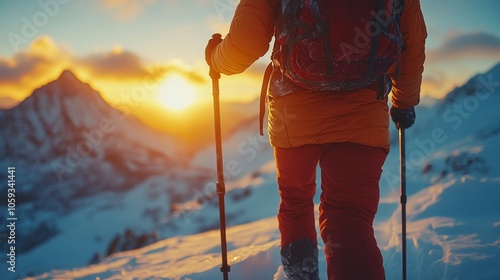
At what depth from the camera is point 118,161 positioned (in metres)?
57.6

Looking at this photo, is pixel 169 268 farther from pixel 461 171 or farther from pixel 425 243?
pixel 461 171

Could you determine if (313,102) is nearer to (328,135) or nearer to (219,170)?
(328,135)

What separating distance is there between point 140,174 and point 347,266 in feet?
176

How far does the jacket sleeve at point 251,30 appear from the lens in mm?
1915

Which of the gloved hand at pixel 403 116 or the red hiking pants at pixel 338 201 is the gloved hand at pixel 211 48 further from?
the gloved hand at pixel 403 116

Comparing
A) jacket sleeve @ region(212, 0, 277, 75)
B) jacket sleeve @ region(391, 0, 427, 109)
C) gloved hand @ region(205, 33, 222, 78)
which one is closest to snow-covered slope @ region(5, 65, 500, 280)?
jacket sleeve @ region(391, 0, 427, 109)

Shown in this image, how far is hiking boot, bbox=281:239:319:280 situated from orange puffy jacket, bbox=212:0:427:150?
66 centimetres

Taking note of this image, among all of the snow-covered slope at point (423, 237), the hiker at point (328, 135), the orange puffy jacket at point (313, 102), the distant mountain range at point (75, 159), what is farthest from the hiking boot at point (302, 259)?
the distant mountain range at point (75, 159)

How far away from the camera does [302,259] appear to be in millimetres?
2053

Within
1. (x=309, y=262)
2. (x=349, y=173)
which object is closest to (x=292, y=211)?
(x=309, y=262)

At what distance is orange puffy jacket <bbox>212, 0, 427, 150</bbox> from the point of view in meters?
1.85

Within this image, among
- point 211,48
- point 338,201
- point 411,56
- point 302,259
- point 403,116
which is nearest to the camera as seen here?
point 338,201

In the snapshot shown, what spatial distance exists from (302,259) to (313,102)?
39.7 inches

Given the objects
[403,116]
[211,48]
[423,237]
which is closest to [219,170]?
[211,48]
